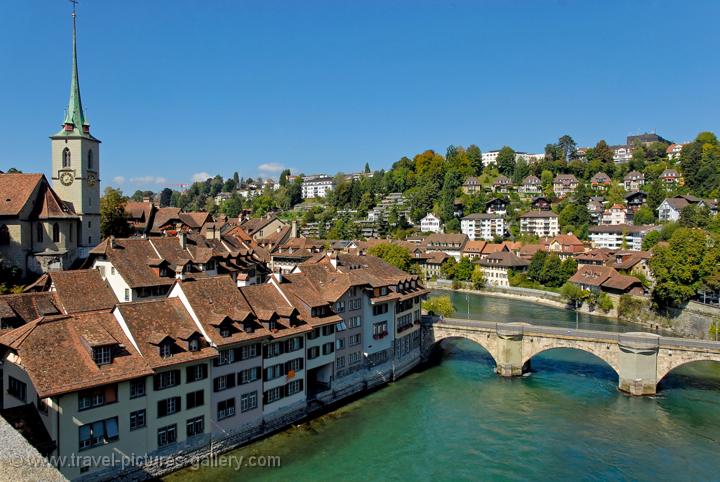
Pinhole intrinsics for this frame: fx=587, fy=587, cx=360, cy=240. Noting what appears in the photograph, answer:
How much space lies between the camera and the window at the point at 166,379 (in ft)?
91.2

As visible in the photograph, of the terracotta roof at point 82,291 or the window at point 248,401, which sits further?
the terracotta roof at point 82,291

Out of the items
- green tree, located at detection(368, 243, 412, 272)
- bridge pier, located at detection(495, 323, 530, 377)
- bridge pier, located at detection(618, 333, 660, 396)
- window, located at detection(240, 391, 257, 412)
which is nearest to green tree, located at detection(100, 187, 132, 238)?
green tree, located at detection(368, 243, 412, 272)

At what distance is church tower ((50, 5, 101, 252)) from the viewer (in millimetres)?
48344

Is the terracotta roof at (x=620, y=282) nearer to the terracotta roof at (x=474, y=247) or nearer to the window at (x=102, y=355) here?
the terracotta roof at (x=474, y=247)

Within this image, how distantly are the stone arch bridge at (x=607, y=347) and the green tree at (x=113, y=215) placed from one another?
122ft

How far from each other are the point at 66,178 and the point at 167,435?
29276 millimetres

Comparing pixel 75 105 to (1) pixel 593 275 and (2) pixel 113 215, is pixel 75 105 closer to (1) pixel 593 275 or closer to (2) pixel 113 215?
(2) pixel 113 215

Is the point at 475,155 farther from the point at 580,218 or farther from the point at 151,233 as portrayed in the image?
the point at 151,233

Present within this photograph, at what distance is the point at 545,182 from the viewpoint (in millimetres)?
156375

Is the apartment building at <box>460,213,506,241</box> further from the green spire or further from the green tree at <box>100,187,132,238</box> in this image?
the green spire

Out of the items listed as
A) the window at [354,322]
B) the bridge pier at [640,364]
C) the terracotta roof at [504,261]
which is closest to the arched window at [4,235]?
the window at [354,322]

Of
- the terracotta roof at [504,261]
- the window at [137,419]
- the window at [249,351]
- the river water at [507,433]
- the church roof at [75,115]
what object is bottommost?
the river water at [507,433]

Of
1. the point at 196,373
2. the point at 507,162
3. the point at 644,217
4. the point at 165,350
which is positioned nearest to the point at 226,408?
the point at 196,373

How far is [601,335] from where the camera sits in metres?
43.8
